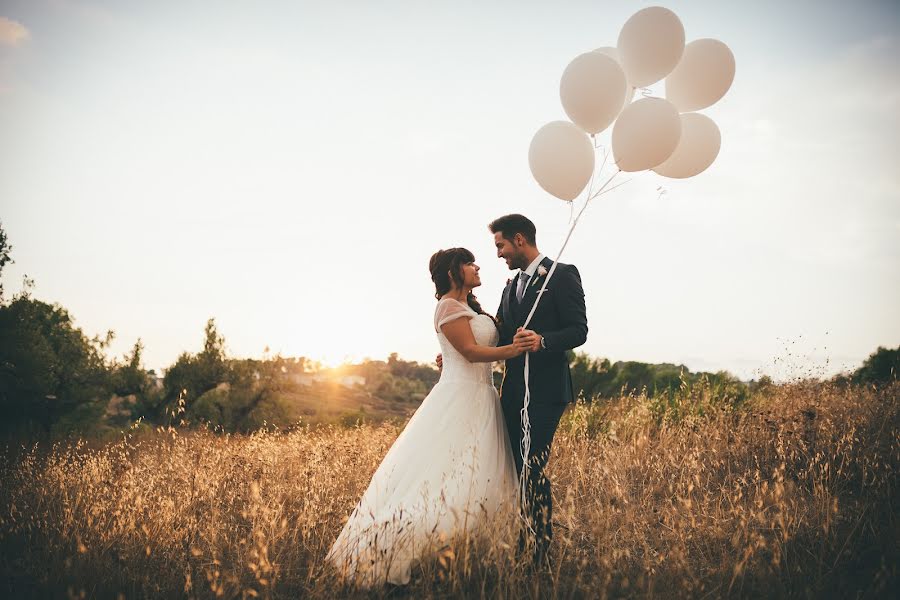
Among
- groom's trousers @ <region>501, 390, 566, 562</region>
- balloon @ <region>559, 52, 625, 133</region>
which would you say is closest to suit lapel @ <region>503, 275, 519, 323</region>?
groom's trousers @ <region>501, 390, 566, 562</region>

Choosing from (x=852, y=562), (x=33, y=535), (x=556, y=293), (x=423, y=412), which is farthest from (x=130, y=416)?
(x=852, y=562)

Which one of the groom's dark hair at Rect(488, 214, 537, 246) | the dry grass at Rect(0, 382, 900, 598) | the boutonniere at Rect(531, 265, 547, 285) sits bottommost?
the dry grass at Rect(0, 382, 900, 598)

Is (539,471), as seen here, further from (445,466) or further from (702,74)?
(702,74)

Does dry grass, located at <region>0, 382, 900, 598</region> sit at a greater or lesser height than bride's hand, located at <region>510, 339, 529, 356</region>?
lesser

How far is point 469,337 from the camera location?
2.98 m

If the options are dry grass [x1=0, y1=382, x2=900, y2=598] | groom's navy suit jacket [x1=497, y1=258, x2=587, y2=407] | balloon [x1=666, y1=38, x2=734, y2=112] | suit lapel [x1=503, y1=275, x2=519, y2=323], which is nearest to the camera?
dry grass [x1=0, y1=382, x2=900, y2=598]

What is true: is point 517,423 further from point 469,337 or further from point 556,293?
point 556,293

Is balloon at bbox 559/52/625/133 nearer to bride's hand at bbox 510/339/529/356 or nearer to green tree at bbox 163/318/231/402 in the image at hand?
bride's hand at bbox 510/339/529/356

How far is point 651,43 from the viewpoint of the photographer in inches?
129

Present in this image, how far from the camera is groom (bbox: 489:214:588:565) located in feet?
9.17

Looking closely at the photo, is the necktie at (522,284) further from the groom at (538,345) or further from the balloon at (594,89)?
the balloon at (594,89)

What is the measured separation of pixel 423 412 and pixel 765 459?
3819 millimetres

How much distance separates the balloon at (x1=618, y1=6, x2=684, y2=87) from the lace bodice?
7.18ft

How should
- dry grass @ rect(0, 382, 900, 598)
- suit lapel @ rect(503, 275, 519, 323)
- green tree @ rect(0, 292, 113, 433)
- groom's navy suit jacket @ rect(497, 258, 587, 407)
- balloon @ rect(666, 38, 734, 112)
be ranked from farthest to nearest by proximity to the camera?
1. green tree @ rect(0, 292, 113, 433)
2. balloon @ rect(666, 38, 734, 112)
3. suit lapel @ rect(503, 275, 519, 323)
4. groom's navy suit jacket @ rect(497, 258, 587, 407)
5. dry grass @ rect(0, 382, 900, 598)
